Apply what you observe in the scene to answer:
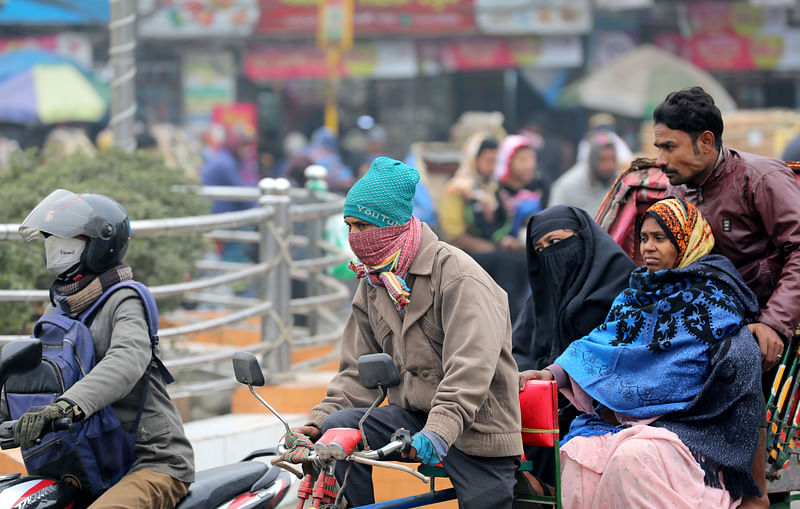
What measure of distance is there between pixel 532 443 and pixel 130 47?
571 centimetres

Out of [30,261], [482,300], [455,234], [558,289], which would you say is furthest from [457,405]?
[455,234]

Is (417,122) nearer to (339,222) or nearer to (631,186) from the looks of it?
(339,222)

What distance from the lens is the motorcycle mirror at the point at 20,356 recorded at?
3.26 metres

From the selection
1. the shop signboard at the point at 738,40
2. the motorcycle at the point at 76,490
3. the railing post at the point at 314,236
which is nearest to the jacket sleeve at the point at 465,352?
the motorcycle at the point at 76,490

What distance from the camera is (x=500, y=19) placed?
75.6 feet

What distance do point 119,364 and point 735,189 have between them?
2.40 m

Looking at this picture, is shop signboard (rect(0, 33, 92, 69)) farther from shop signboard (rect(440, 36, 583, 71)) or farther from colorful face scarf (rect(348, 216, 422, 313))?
colorful face scarf (rect(348, 216, 422, 313))

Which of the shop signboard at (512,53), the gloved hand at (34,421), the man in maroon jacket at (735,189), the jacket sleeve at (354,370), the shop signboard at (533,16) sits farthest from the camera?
the shop signboard at (512,53)

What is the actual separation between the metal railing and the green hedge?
183 mm

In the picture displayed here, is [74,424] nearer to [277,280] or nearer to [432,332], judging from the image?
[432,332]

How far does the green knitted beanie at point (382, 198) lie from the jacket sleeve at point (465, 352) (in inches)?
11.6

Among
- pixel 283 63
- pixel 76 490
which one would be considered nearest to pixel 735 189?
pixel 76 490

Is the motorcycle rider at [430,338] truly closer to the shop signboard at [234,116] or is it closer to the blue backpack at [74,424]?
the blue backpack at [74,424]

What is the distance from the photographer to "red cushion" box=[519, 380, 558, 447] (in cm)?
369
